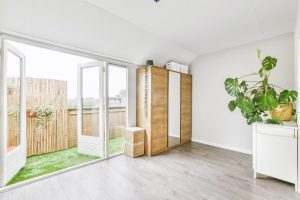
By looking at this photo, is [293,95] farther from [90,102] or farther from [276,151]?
[90,102]

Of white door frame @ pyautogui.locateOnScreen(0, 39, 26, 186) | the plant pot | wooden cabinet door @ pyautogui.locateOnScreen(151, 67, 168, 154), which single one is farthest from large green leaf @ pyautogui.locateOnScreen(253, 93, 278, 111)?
white door frame @ pyautogui.locateOnScreen(0, 39, 26, 186)

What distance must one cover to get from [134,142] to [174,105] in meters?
1.45

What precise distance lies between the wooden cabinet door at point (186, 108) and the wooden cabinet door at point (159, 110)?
0.67 m

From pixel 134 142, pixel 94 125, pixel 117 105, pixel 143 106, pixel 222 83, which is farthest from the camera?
pixel 222 83

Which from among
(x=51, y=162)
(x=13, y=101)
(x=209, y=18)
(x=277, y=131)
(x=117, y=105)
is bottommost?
(x=51, y=162)

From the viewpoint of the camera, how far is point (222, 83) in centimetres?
395

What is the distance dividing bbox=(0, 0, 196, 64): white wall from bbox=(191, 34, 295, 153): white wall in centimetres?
145

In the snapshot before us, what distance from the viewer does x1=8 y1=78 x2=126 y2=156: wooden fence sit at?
345cm

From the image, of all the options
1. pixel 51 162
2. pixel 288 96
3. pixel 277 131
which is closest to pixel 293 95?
pixel 288 96

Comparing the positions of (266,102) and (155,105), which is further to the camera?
(155,105)

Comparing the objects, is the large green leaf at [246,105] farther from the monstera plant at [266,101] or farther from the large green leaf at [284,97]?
the large green leaf at [284,97]

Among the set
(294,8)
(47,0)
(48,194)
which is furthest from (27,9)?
(294,8)

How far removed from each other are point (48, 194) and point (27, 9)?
2386mm

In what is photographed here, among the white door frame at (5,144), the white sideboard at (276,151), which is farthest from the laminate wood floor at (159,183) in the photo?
the white door frame at (5,144)
